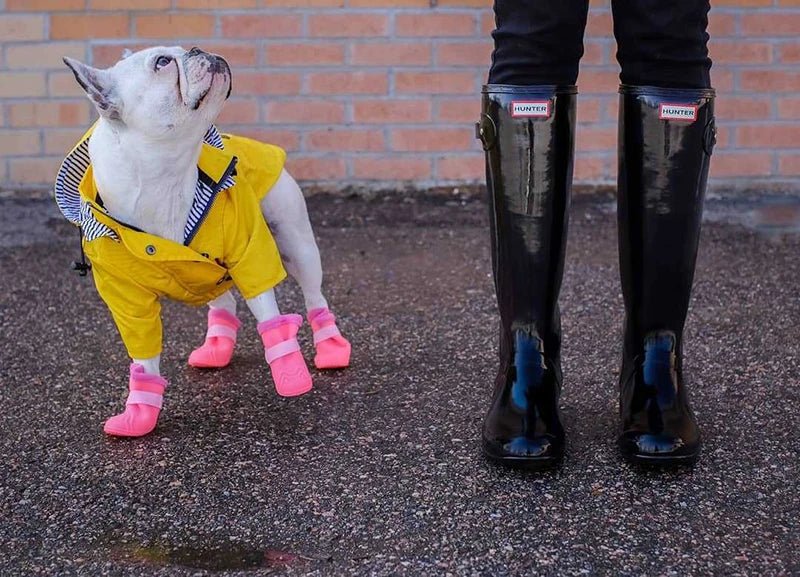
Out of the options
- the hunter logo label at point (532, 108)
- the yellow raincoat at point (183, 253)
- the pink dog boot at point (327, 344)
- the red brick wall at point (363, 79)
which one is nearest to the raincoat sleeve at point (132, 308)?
the yellow raincoat at point (183, 253)

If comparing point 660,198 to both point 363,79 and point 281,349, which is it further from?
point 363,79

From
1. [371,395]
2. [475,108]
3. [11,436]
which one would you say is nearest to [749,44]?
[475,108]

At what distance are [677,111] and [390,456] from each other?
894 mm

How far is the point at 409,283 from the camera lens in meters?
3.49

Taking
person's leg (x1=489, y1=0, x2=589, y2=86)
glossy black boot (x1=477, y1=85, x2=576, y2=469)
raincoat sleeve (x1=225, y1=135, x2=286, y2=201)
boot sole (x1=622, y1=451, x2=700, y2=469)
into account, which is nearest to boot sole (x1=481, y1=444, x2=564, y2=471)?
glossy black boot (x1=477, y1=85, x2=576, y2=469)

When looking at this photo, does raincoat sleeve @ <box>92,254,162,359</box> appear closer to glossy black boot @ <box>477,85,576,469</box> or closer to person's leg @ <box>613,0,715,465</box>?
glossy black boot @ <box>477,85,576,469</box>

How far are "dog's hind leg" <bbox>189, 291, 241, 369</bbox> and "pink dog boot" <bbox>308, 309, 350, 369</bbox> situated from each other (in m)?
0.23

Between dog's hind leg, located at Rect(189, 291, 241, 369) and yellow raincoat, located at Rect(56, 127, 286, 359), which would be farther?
dog's hind leg, located at Rect(189, 291, 241, 369)

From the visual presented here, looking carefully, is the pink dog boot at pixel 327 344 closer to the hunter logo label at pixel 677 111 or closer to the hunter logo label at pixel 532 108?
the hunter logo label at pixel 532 108

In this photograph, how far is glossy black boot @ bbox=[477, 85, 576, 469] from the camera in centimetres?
199

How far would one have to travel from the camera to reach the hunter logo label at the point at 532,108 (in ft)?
6.49

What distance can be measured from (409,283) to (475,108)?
47.8 inches

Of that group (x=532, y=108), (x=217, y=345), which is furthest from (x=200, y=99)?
(x=217, y=345)

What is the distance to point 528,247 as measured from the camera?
80.1 inches
